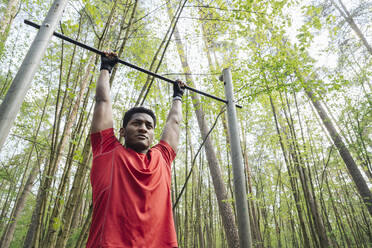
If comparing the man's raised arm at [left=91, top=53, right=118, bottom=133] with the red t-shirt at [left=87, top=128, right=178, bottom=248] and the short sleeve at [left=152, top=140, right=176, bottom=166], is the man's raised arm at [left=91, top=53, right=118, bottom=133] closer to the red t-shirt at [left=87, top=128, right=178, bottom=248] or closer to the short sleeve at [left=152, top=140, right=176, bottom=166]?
the red t-shirt at [left=87, top=128, right=178, bottom=248]

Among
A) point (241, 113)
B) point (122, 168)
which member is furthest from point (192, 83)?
point (122, 168)

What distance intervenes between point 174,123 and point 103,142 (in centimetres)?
71

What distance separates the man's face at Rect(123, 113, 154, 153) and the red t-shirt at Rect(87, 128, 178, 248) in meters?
0.07

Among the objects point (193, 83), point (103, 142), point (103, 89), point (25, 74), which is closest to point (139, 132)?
point (103, 142)

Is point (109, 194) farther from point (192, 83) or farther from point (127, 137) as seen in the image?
point (192, 83)

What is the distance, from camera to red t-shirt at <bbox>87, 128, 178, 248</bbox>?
98 centimetres

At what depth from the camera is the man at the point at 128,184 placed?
100 centimetres

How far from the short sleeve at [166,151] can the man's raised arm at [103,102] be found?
0.43 metres

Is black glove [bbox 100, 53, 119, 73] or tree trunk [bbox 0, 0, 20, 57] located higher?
tree trunk [bbox 0, 0, 20, 57]

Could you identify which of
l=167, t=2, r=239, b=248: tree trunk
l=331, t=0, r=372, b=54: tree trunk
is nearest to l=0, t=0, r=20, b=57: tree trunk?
l=167, t=2, r=239, b=248: tree trunk

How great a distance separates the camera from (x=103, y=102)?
1.42 meters

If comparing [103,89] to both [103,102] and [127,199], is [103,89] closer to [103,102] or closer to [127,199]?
[103,102]

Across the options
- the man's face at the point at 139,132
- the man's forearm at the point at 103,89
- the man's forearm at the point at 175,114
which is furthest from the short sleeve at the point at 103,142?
the man's forearm at the point at 175,114

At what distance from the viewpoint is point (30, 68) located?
0.96 meters
